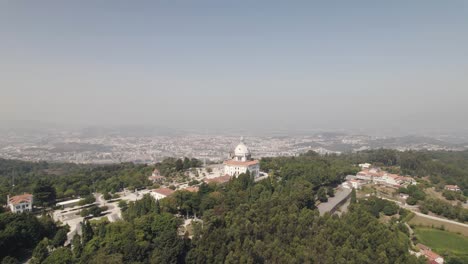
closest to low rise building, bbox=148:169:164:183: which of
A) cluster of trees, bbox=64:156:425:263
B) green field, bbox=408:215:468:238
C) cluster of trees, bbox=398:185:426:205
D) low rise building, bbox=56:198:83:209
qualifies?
low rise building, bbox=56:198:83:209

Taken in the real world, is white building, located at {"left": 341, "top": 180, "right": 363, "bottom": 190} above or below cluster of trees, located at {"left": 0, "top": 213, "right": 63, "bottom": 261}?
below

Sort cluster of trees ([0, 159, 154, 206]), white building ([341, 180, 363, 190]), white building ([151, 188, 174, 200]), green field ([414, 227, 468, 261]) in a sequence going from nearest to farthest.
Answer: green field ([414, 227, 468, 261]) → cluster of trees ([0, 159, 154, 206]) → white building ([151, 188, 174, 200]) → white building ([341, 180, 363, 190])

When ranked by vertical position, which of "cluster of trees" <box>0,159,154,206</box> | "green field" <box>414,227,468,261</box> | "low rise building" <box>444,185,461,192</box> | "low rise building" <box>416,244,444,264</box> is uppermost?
"cluster of trees" <box>0,159,154,206</box>

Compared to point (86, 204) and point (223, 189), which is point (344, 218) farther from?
point (86, 204)

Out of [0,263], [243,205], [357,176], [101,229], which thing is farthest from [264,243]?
[357,176]

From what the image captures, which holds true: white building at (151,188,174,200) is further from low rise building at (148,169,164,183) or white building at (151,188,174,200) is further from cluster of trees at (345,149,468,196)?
cluster of trees at (345,149,468,196)
